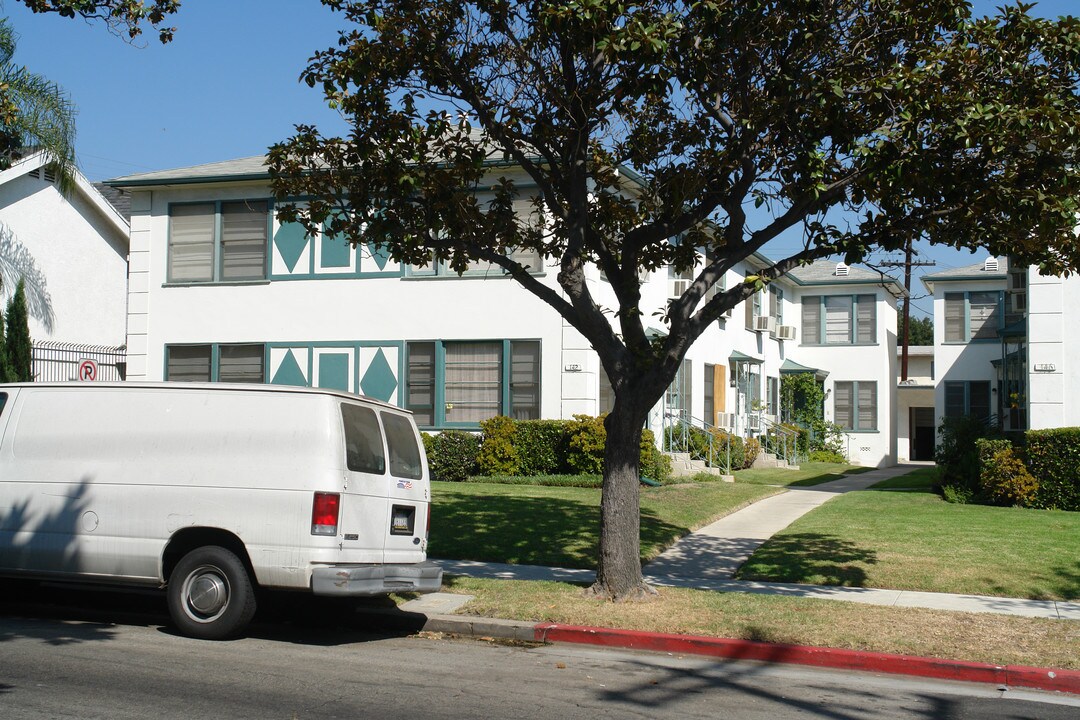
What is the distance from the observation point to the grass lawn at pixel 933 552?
11.5m

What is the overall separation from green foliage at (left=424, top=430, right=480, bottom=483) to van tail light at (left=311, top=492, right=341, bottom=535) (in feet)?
41.3

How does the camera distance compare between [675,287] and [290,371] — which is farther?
[675,287]

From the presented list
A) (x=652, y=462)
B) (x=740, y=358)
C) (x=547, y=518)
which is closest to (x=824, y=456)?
(x=740, y=358)

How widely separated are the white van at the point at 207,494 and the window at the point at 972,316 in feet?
89.7

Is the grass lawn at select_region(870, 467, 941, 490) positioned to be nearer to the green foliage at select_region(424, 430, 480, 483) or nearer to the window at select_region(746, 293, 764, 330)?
the window at select_region(746, 293, 764, 330)

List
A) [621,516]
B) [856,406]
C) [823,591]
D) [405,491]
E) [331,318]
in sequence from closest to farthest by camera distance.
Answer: [405,491] < [621,516] < [823,591] < [331,318] < [856,406]

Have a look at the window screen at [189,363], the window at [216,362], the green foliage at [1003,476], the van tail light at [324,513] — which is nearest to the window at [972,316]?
the green foliage at [1003,476]

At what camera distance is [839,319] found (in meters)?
37.6

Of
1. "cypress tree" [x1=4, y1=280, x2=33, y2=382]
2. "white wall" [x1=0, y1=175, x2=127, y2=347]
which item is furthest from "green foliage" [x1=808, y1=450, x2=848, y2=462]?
"cypress tree" [x1=4, y1=280, x2=33, y2=382]

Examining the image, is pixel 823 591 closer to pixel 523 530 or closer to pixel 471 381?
pixel 523 530

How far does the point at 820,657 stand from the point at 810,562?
4.09 m

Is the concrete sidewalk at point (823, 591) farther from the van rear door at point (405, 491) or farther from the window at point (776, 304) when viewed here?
the window at point (776, 304)


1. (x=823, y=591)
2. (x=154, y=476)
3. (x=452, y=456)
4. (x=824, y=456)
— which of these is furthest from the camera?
(x=824, y=456)

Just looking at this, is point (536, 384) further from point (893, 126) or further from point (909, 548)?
point (893, 126)
